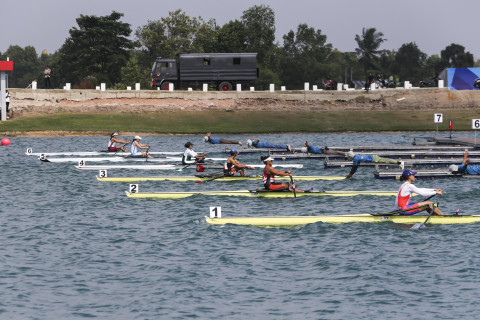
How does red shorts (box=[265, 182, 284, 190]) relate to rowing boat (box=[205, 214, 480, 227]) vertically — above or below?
above

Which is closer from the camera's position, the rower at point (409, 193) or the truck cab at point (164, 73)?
the rower at point (409, 193)

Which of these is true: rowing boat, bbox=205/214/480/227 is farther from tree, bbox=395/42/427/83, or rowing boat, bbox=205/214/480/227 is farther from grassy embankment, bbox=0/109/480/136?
tree, bbox=395/42/427/83

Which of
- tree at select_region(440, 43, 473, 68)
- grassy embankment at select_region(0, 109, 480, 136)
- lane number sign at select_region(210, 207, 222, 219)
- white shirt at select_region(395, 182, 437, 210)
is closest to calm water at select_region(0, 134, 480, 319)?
lane number sign at select_region(210, 207, 222, 219)

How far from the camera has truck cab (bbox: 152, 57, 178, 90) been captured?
91.7 m

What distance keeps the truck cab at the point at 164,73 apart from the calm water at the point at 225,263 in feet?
190

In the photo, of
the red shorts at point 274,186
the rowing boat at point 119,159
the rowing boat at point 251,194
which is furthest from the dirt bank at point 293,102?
the red shorts at point 274,186

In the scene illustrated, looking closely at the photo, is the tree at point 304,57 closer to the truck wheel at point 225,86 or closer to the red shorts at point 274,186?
the truck wheel at point 225,86

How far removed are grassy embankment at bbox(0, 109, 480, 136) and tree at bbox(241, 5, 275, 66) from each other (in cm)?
5229

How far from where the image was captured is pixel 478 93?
9094 cm

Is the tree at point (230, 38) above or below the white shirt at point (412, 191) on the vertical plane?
above

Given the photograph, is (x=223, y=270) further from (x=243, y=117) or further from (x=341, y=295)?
(x=243, y=117)

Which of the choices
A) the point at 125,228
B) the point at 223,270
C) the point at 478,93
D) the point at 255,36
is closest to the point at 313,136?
the point at 478,93

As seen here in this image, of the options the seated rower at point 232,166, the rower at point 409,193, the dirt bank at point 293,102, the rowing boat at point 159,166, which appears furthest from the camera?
the dirt bank at point 293,102

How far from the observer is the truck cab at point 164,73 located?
301 feet
